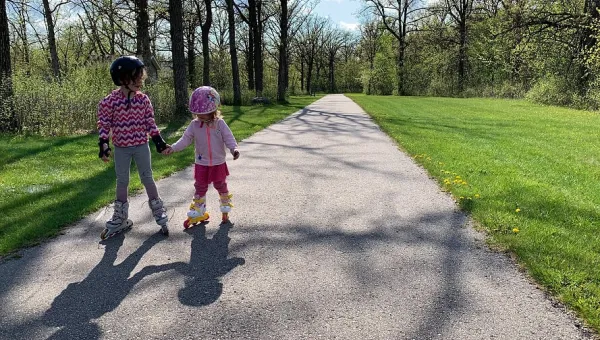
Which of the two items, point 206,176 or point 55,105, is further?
point 55,105

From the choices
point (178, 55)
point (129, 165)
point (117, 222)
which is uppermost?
point (178, 55)

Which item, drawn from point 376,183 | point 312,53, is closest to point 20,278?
point 376,183

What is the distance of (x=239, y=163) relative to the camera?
7754mm

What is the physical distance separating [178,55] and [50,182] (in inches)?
345

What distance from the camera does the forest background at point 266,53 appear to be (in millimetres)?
12172

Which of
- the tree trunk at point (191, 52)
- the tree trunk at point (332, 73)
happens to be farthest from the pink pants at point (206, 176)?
the tree trunk at point (332, 73)

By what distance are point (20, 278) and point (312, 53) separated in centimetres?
6671

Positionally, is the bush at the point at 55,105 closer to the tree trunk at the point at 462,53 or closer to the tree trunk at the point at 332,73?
the tree trunk at the point at 462,53

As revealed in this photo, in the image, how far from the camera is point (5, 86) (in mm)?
11156

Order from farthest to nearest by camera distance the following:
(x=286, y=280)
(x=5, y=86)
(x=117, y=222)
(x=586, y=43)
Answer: (x=586, y=43), (x=5, y=86), (x=117, y=222), (x=286, y=280)

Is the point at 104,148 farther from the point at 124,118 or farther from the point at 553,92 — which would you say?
the point at 553,92

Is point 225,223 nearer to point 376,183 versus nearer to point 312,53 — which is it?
point 376,183

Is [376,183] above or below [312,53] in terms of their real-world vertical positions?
below

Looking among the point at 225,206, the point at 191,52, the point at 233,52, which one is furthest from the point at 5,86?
the point at 191,52
